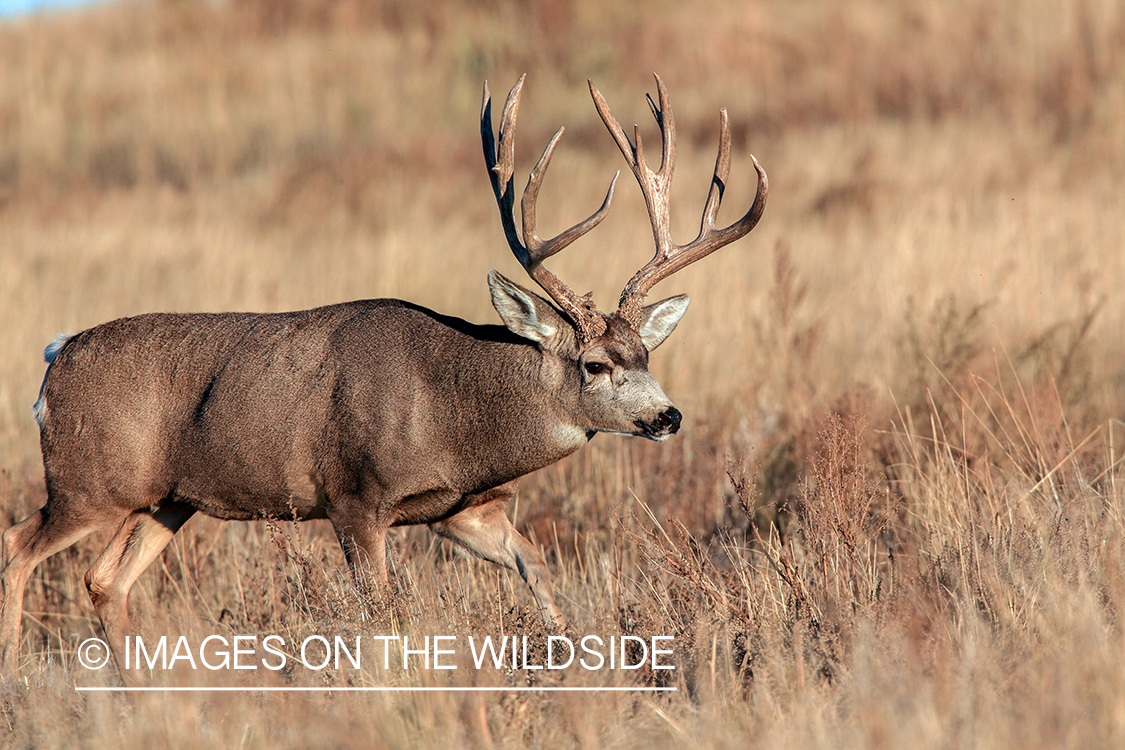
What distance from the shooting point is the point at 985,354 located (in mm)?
7859

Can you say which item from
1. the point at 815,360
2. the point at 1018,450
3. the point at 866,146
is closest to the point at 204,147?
the point at 866,146

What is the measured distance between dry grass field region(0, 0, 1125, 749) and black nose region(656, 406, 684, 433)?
33 centimetres

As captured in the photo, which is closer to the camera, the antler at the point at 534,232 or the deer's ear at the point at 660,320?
the antler at the point at 534,232

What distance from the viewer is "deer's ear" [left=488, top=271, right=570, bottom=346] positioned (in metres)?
5.17

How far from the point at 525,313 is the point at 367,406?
2.49 feet

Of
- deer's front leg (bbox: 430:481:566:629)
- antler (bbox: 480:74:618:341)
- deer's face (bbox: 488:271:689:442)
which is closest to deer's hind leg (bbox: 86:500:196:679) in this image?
deer's front leg (bbox: 430:481:566:629)

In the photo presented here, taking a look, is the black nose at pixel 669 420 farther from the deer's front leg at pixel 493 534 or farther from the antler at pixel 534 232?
the deer's front leg at pixel 493 534

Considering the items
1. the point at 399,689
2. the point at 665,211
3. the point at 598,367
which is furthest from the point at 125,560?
the point at 665,211

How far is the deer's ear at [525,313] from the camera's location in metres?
5.17

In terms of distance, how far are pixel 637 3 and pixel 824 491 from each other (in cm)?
1774
